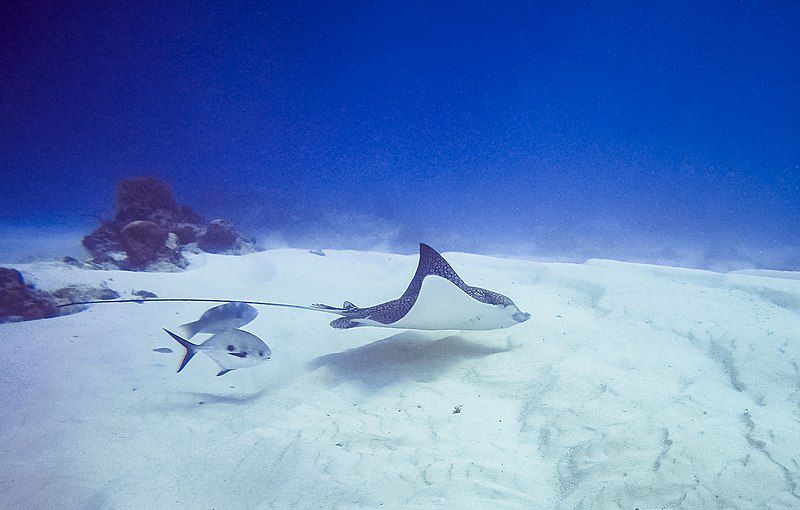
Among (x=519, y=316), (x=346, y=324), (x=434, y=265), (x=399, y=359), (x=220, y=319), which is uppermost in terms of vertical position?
(x=434, y=265)

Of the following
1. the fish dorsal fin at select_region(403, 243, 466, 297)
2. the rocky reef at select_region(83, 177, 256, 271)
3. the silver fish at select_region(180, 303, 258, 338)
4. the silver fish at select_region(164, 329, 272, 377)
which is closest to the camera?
the silver fish at select_region(164, 329, 272, 377)

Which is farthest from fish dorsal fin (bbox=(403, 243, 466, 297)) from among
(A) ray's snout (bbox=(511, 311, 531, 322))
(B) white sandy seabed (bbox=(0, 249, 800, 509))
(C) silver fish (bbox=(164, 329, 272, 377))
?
(C) silver fish (bbox=(164, 329, 272, 377))

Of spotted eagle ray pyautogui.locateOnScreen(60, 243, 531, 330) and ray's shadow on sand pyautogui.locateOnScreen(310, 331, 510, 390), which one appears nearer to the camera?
spotted eagle ray pyautogui.locateOnScreen(60, 243, 531, 330)

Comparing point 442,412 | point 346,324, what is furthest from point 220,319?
point 442,412

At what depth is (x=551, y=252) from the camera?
23219mm

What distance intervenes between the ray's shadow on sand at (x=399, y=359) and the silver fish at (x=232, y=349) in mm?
844

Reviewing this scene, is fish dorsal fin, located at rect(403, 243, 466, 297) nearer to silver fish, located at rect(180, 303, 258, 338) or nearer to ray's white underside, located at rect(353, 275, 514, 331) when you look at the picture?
ray's white underside, located at rect(353, 275, 514, 331)

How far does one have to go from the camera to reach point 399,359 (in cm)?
422

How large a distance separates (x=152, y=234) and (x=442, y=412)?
1057 centimetres

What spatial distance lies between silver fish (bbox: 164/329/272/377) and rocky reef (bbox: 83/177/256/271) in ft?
23.6

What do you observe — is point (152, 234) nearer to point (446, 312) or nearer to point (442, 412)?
point (446, 312)

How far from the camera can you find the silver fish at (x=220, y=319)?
4578 millimetres

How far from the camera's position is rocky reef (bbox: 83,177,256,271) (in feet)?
32.1

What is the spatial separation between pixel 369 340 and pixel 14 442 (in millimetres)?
3734
